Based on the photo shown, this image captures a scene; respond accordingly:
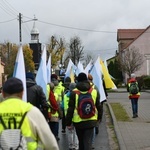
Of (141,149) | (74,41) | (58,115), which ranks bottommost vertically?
(141,149)

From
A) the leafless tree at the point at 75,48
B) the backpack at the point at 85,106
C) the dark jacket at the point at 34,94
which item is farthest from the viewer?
the leafless tree at the point at 75,48

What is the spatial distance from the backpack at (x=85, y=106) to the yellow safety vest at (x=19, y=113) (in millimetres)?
3334

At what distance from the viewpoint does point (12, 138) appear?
4.07 m

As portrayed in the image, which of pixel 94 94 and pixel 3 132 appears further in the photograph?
pixel 94 94

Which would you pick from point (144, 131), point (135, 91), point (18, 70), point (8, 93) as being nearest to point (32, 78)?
point (18, 70)

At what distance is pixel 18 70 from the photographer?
609 cm

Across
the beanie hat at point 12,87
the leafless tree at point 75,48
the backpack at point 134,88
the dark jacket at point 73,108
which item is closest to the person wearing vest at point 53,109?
the dark jacket at point 73,108

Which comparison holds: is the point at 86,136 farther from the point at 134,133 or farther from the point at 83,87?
the point at 134,133

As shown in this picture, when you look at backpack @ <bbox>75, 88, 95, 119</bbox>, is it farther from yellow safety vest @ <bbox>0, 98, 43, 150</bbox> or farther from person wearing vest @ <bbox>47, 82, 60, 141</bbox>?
yellow safety vest @ <bbox>0, 98, 43, 150</bbox>

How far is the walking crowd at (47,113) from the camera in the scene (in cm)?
414

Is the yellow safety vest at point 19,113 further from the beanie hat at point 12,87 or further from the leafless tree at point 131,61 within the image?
the leafless tree at point 131,61

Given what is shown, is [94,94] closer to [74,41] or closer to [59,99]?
[59,99]

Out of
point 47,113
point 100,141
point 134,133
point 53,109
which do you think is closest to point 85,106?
point 47,113

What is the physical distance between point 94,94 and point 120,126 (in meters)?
6.48
